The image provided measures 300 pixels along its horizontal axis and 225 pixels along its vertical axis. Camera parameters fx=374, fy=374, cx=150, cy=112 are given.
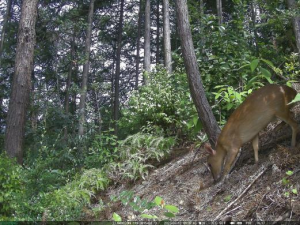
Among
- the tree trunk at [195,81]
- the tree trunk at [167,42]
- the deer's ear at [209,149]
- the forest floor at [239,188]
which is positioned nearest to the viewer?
the forest floor at [239,188]

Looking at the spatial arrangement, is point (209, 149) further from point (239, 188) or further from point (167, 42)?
point (167, 42)

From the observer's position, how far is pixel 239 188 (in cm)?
514

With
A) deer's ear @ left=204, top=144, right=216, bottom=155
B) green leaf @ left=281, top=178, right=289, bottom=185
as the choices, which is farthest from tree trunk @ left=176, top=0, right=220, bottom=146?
green leaf @ left=281, top=178, right=289, bottom=185

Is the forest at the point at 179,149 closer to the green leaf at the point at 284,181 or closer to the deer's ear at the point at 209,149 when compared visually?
the green leaf at the point at 284,181

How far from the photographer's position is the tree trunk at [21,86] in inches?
375

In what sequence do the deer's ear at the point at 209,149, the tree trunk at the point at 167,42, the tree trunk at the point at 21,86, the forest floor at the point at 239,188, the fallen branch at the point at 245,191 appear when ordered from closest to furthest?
the forest floor at the point at 239,188, the fallen branch at the point at 245,191, the deer's ear at the point at 209,149, the tree trunk at the point at 21,86, the tree trunk at the point at 167,42

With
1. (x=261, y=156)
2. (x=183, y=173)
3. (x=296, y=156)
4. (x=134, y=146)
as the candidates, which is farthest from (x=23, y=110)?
(x=296, y=156)

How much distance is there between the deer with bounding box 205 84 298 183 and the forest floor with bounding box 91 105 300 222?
0.25 meters

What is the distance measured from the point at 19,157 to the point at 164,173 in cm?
415

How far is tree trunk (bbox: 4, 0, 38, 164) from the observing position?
31.2 feet

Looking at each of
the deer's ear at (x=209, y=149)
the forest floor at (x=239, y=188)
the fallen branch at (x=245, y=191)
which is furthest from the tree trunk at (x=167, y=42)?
the fallen branch at (x=245, y=191)

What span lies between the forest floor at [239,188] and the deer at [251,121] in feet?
0.81

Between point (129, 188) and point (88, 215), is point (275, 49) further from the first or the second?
point (88, 215)

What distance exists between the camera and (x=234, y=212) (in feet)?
14.8
